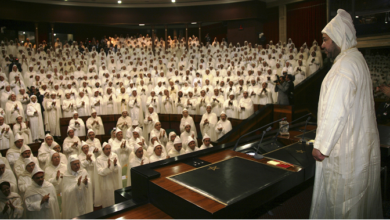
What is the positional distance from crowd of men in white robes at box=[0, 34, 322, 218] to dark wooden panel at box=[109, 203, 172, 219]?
3648 mm

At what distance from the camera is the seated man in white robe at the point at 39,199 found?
5.32m

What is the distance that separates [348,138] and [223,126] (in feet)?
22.8

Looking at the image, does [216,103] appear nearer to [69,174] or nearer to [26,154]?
[69,174]

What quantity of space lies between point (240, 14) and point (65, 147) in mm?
14212

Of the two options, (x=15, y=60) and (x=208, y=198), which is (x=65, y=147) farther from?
(x=15, y=60)

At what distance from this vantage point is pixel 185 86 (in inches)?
495

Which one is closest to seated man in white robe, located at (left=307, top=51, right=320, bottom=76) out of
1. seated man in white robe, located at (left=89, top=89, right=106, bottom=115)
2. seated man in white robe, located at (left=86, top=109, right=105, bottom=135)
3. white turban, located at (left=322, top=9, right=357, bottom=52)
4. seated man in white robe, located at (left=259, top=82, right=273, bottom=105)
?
seated man in white robe, located at (left=259, top=82, right=273, bottom=105)

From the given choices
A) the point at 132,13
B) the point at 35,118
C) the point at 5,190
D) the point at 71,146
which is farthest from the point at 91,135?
the point at 132,13

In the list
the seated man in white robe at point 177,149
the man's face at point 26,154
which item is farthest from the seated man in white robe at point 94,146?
the seated man in white robe at point 177,149

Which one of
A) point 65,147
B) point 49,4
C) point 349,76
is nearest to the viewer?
point 349,76

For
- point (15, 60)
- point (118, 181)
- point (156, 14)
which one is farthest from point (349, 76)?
point (156, 14)

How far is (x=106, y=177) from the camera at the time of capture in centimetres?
689

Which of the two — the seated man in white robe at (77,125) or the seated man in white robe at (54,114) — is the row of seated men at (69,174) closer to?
the seated man in white robe at (77,125)

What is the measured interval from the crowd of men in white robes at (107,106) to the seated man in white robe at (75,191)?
0.02 meters
